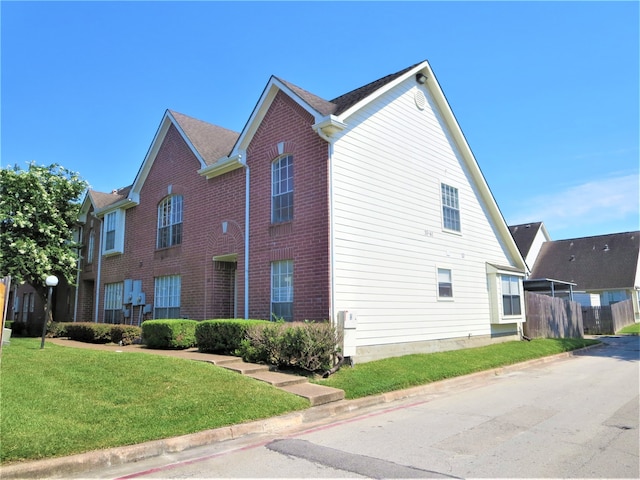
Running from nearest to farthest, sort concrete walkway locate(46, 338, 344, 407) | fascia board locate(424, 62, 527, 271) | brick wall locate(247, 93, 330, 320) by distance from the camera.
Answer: concrete walkway locate(46, 338, 344, 407), brick wall locate(247, 93, 330, 320), fascia board locate(424, 62, 527, 271)

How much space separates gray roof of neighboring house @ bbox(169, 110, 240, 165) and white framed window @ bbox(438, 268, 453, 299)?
9117 millimetres

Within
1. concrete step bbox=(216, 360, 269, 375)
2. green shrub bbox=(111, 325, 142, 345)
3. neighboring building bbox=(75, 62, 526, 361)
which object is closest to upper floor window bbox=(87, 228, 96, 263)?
neighboring building bbox=(75, 62, 526, 361)

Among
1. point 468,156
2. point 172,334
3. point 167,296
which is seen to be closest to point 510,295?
point 468,156

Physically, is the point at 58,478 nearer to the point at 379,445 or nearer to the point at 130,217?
the point at 379,445

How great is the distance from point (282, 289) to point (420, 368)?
4.38 meters

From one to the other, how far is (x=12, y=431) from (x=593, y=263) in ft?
152

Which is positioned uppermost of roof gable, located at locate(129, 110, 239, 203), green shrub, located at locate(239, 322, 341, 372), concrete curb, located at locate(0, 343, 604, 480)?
roof gable, located at locate(129, 110, 239, 203)

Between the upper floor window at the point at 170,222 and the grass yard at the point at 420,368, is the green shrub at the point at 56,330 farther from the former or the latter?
the grass yard at the point at 420,368

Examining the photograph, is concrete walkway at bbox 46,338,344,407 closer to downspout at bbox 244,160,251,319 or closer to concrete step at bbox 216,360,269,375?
concrete step at bbox 216,360,269,375

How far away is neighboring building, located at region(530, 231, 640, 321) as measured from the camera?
129 ft

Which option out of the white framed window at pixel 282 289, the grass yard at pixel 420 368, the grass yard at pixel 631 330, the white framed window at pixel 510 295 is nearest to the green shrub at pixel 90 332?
the white framed window at pixel 282 289

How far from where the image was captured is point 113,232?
21938 millimetres

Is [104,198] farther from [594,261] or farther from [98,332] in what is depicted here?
[594,261]

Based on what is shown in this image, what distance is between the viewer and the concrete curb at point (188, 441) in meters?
5.19
